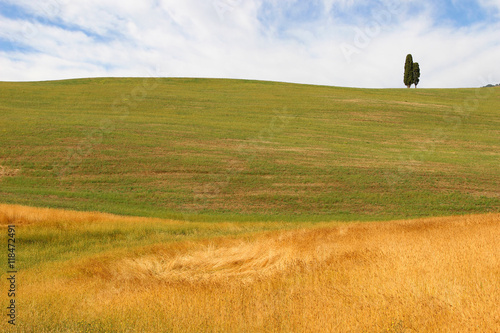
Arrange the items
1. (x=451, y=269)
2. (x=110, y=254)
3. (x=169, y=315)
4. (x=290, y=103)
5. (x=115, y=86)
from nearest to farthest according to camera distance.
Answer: (x=169, y=315), (x=451, y=269), (x=110, y=254), (x=290, y=103), (x=115, y=86)

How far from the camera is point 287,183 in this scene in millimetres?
31453

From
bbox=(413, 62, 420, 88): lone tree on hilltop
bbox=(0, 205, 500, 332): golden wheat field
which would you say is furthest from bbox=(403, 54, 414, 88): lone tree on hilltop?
bbox=(0, 205, 500, 332): golden wheat field

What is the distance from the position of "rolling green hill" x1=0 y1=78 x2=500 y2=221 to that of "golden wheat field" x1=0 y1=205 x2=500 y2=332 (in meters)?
11.1

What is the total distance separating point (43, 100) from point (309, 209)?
51410mm

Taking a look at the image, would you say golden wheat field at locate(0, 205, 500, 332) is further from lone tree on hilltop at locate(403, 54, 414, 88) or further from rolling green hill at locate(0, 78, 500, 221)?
lone tree on hilltop at locate(403, 54, 414, 88)

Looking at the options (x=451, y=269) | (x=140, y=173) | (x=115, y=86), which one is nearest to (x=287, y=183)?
(x=140, y=173)

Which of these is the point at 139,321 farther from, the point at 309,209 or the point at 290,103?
the point at 290,103

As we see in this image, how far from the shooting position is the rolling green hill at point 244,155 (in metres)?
27.7

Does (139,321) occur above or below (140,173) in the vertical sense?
below

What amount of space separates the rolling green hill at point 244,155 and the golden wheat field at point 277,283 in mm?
11115

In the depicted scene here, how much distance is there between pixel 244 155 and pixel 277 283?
29.3m

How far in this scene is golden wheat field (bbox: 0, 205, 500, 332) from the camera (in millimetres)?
6336

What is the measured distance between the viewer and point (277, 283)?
29.6 feet

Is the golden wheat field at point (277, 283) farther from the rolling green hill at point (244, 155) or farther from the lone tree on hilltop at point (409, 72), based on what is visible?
the lone tree on hilltop at point (409, 72)
